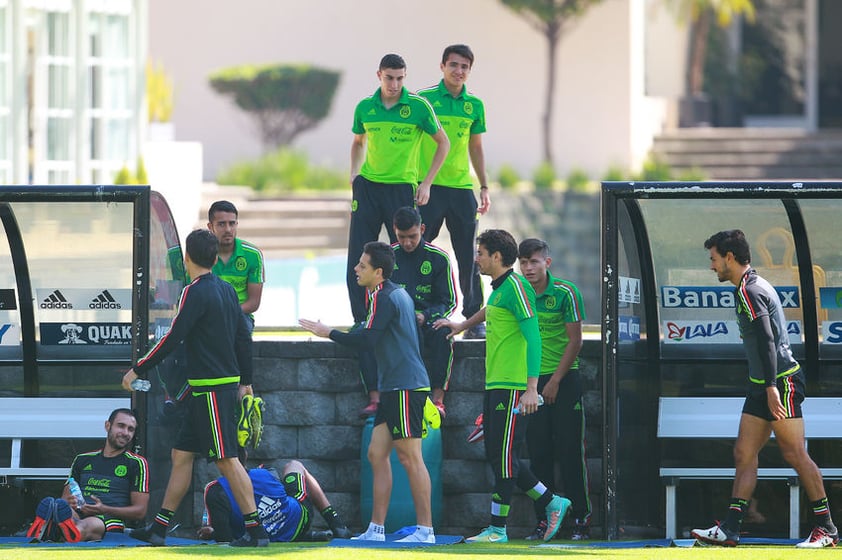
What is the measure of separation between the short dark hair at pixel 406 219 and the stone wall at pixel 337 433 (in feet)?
3.87

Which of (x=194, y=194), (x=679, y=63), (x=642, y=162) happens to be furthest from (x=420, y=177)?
(x=679, y=63)

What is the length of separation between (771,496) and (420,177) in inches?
129

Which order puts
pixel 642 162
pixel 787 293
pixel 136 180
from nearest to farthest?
pixel 787 293 → pixel 136 180 → pixel 642 162

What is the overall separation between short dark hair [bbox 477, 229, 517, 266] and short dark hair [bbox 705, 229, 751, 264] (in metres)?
1.21

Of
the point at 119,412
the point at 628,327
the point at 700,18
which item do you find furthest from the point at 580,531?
the point at 700,18

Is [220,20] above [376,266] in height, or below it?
above

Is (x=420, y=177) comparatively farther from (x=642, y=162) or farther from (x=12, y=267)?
(x=642, y=162)

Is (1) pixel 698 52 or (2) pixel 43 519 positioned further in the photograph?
(1) pixel 698 52

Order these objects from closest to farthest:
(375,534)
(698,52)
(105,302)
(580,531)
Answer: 1. (375,534)
2. (580,531)
3. (105,302)
4. (698,52)

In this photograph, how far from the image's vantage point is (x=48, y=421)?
10.8 meters

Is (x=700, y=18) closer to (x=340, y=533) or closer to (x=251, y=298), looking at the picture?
(x=251, y=298)

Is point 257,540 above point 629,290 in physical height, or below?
below

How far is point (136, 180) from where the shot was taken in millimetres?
20781

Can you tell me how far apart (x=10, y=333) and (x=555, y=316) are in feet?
12.5
